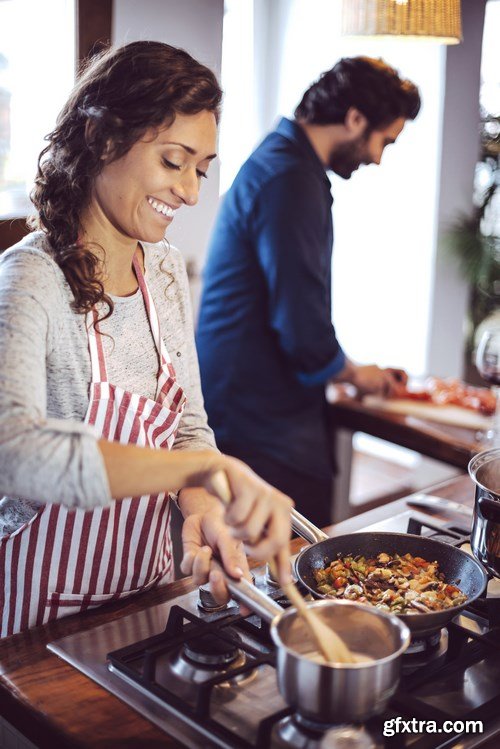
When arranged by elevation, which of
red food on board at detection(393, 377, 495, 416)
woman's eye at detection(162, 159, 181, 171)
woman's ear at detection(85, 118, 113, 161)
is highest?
woman's ear at detection(85, 118, 113, 161)

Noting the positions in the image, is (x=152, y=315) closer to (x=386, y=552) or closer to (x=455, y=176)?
(x=386, y=552)

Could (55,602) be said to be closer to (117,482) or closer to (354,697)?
(117,482)

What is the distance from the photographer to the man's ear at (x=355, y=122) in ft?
8.89

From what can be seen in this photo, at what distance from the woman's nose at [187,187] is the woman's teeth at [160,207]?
3 cm

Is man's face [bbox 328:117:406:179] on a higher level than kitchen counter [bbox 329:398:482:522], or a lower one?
higher

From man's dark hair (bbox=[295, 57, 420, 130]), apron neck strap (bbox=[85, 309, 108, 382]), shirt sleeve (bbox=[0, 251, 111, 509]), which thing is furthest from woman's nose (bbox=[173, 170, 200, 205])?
man's dark hair (bbox=[295, 57, 420, 130])

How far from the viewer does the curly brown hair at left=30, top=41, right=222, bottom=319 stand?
4.73 feet

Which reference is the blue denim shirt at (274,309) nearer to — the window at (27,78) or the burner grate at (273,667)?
the window at (27,78)

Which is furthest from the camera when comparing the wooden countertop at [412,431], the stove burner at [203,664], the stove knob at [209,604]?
the wooden countertop at [412,431]

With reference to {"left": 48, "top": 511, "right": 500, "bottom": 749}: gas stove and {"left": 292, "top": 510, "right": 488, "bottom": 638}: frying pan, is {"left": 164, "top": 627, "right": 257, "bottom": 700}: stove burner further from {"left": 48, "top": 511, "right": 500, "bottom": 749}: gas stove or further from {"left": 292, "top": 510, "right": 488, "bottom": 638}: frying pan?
{"left": 292, "top": 510, "right": 488, "bottom": 638}: frying pan

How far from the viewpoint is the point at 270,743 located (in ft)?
3.52

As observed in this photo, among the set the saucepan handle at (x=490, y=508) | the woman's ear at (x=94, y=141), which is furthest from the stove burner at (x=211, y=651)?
the woman's ear at (x=94, y=141)

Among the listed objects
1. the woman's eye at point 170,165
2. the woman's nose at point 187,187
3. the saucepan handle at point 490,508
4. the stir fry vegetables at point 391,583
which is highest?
the woman's eye at point 170,165

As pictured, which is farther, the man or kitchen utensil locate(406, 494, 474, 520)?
the man
